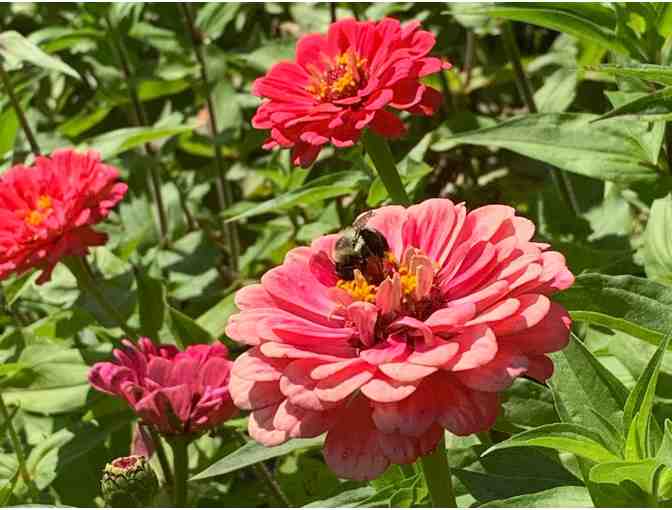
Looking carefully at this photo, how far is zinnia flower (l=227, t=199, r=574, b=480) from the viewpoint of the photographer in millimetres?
717

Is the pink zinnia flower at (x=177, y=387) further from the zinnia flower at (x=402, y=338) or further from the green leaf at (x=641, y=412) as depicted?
the green leaf at (x=641, y=412)

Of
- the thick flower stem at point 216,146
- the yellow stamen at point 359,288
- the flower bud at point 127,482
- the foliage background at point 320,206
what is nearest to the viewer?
the yellow stamen at point 359,288

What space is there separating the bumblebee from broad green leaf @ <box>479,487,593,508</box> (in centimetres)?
18

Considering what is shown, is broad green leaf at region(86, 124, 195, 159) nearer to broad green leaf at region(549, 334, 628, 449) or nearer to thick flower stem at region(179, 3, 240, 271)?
thick flower stem at region(179, 3, 240, 271)

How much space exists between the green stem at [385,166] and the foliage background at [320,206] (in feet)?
0.34

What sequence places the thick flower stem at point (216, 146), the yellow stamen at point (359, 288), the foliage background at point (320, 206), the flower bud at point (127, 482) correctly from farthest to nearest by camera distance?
the thick flower stem at point (216, 146)
the flower bud at point (127, 482)
the foliage background at point (320, 206)
the yellow stamen at point (359, 288)

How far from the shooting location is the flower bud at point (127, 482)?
3.59 ft

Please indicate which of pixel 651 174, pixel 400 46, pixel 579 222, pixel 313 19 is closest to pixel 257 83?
pixel 400 46

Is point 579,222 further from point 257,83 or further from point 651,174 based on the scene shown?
point 257,83

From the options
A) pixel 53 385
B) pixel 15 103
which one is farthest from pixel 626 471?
pixel 15 103

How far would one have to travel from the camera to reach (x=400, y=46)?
3.90 feet

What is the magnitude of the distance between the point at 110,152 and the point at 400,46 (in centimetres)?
63

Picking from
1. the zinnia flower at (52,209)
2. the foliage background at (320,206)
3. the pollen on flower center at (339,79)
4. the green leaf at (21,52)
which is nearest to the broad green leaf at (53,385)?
the foliage background at (320,206)

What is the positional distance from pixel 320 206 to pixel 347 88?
22.7 inches
